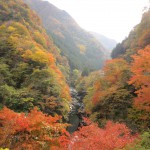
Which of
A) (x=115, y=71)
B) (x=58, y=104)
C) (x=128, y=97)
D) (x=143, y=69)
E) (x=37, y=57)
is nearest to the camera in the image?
(x=143, y=69)

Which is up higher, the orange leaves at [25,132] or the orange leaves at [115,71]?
the orange leaves at [115,71]

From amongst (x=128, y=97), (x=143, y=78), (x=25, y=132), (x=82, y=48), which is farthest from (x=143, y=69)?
(x=82, y=48)

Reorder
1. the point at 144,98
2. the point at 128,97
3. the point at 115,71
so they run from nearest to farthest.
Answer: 1. the point at 144,98
2. the point at 128,97
3. the point at 115,71

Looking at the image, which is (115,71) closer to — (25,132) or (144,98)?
(144,98)

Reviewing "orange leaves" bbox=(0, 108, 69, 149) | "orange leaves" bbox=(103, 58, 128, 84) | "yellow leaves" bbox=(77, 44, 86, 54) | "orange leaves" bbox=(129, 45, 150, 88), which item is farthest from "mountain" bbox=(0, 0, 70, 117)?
"yellow leaves" bbox=(77, 44, 86, 54)

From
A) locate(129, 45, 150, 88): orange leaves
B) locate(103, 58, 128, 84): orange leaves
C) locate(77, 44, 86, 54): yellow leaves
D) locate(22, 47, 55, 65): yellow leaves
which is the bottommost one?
locate(77, 44, 86, 54): yellow leaves

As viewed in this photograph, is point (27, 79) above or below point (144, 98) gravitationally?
below

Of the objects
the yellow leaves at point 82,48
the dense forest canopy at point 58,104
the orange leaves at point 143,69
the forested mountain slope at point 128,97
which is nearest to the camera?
the dense forest canopy at point 58,104

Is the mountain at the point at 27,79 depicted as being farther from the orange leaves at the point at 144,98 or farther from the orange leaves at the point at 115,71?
the orange leaves at the point at 144,98

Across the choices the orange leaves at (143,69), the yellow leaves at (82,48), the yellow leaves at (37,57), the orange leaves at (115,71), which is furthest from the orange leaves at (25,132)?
the yellow leaves at (82,48)

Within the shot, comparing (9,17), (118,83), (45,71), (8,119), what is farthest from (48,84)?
(9,17)

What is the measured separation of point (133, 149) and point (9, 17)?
45.8 m

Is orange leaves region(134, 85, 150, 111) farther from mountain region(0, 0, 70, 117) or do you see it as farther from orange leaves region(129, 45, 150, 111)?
mountain region(0, 0, 70, 117)

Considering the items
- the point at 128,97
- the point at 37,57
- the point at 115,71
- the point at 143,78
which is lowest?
the point at 37,57
